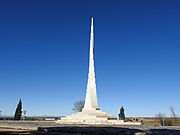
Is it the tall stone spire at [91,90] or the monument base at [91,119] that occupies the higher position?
the tall stone spire at [91,90]

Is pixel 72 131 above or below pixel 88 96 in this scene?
below

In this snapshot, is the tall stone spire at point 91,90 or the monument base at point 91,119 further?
the tall stone spire at point 91,90

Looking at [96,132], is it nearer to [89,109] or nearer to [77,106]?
[89,109]

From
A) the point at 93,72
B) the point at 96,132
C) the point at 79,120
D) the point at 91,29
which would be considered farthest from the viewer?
the point at 91,29

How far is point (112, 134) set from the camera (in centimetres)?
1869

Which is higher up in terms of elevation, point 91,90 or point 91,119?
point 91,90

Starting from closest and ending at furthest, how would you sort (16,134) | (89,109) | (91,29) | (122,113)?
(16,134)
(89,109)
(91,29)
(122,113)

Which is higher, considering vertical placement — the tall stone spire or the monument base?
the tall stone spire

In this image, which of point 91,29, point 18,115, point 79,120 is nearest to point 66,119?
point 79,120

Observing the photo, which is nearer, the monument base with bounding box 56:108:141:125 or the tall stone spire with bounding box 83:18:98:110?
the monument base with bounding box 56:108:141:125

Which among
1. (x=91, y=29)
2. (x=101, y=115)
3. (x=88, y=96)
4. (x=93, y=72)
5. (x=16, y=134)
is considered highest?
(x=91, y=29)

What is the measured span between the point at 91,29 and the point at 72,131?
31276mm

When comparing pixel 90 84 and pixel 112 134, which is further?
pixel 90 84

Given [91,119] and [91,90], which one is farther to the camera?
[91,90]
